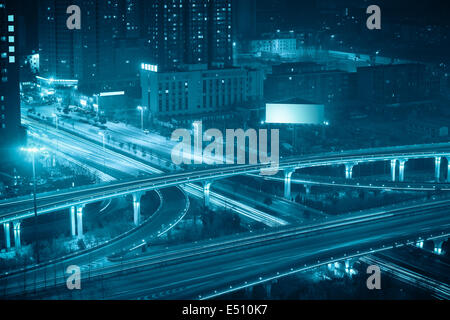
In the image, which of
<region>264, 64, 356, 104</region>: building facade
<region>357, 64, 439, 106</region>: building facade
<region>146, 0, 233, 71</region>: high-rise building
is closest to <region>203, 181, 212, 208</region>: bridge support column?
<region>264, 64, 356, 104</region>: building facade

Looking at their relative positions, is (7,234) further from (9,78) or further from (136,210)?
(9,78)

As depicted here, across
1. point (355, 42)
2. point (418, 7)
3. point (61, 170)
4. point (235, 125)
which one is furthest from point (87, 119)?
point (418, 7)

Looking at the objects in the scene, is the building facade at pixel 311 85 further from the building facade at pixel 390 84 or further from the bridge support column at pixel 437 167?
the bridge support column at pixel 437 167

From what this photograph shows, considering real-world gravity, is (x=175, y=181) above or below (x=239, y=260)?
above

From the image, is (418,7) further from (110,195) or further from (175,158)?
(110,195)

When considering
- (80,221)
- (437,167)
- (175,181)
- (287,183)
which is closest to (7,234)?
(80,221)

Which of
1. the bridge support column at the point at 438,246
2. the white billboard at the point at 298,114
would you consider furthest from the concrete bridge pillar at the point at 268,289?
the white billboard at the point at 298,114
